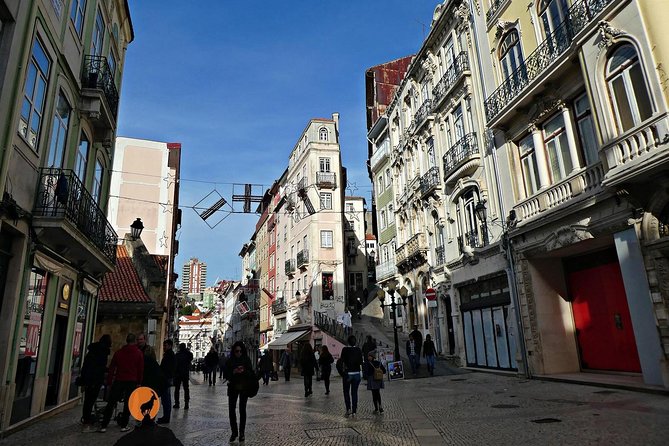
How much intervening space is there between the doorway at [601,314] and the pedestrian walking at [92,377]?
521 inches

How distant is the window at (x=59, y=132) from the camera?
1080 cm

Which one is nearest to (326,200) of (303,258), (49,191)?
(303,258)

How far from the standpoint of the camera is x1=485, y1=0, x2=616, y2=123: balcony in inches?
467

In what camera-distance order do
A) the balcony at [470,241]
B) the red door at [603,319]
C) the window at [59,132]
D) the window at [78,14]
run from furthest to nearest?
the balcony at [470,241]
the red door at [603,319]
the window at [78,14]
the window at [59,132]

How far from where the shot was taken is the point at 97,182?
1531 centimetres

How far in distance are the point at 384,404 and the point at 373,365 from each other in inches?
83.4

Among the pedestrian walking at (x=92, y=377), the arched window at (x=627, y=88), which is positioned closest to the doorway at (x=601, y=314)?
the arched window at (x=627, y=88)

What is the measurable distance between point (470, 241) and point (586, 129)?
748 cm

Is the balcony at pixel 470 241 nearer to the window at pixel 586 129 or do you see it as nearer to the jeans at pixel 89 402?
the window at pixel 586 129

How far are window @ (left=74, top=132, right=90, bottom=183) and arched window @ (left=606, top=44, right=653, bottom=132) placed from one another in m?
14.1

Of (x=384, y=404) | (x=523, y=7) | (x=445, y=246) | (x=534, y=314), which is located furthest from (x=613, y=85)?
(x=445, y=246)

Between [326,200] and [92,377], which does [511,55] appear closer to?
[92,377]

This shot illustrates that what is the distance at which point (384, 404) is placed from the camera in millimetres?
11391

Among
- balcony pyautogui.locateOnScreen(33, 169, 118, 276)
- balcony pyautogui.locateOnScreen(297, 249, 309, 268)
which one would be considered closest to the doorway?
balcony pyautogui.locateOnScreen(33, 169, 118, 276)
